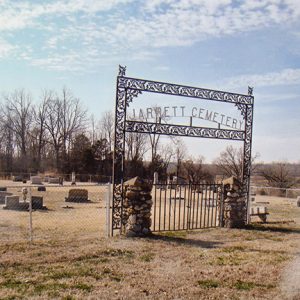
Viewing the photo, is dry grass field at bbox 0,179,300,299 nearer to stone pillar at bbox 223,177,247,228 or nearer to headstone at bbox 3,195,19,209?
stone pillar at bbox 223,177,247,228

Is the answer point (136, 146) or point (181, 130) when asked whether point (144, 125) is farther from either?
point (136, 146)

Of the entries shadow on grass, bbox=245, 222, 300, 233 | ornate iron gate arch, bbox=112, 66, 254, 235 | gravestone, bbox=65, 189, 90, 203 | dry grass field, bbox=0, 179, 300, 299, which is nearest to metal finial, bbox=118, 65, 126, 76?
ornate iron gate arch, bbox=112, 66, 254, 235

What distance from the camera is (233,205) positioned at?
491 inches

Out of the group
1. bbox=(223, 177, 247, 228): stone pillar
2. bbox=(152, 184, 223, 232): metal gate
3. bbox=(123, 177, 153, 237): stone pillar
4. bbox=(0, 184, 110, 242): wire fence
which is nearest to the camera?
bbox=(0, 184, 110, 242): wire fence

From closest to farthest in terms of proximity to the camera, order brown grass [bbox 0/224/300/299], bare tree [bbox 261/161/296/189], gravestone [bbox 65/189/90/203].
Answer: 1. brown grass [bbox 0/224/300/299]
2. gravestone [bbox 65/189/90/203]
3. bare tree [bbox 261/161/296/189]

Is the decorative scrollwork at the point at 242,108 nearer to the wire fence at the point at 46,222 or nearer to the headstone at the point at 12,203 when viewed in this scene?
the wire fence at the point at 46,222

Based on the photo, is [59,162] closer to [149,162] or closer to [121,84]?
[149,162]

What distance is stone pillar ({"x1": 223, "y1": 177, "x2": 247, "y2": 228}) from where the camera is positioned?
1241 cm

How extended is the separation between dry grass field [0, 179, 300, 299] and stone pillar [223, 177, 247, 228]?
54 cm

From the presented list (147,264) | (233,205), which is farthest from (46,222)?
(147,264)

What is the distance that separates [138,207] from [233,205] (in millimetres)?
3699

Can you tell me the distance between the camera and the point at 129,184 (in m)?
10.4

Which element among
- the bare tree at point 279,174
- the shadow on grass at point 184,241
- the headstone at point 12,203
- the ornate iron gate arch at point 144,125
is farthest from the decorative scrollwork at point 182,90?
the bare tree at point 279,174

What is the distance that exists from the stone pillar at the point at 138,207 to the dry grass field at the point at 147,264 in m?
0.41
